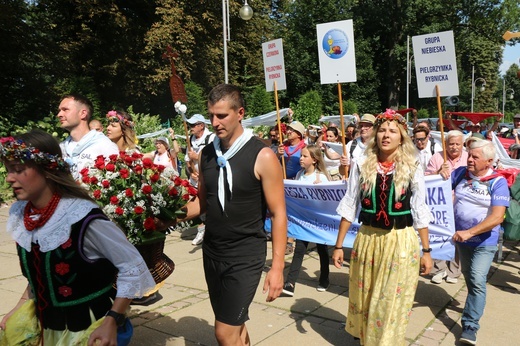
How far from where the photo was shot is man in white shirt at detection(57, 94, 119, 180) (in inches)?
167

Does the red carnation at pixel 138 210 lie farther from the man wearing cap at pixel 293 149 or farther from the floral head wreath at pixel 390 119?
the man wearing cap at pixel 293 149

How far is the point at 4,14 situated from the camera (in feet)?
49.9

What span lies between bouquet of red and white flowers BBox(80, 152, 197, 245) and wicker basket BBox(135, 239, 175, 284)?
150 millimetres

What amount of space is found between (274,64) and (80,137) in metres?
4.58

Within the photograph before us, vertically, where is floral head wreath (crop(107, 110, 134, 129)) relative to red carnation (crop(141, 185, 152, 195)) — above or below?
above

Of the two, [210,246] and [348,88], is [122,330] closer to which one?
[210,246]

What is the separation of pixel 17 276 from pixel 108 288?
15.1ft

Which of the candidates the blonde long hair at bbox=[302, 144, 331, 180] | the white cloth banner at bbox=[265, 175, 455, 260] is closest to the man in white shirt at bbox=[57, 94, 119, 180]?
the blonde long hair at bbox=[302, 144, 331, 180]

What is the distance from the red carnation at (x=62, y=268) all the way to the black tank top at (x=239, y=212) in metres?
1.06

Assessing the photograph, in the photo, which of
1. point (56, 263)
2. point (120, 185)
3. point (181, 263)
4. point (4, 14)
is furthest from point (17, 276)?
point (4, 14)

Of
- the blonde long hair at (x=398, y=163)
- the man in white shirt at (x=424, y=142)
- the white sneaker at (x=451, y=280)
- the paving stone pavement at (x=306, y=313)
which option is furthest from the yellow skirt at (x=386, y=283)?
the man in white shirt at (x=424, y=142)

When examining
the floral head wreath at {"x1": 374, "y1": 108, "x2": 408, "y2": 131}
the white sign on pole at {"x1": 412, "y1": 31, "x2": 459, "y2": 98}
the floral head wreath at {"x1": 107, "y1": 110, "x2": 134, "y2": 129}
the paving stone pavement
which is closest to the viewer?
the floral head wreath at {"x1": 374, "y1": 108, "x2": 408, "y2": 131}

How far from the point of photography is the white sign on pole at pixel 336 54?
6883 mm

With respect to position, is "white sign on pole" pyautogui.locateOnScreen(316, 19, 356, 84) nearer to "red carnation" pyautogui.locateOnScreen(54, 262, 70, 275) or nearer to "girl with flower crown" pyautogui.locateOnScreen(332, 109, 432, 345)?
"girl with flower crown" pyautogui.locateOnScreen(332, 109, 432, 345)
